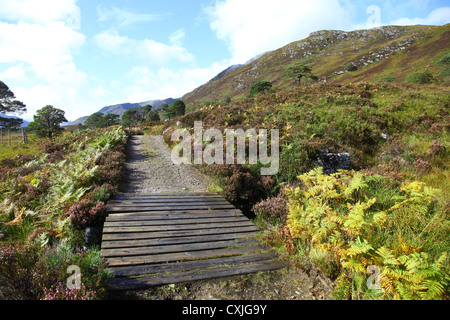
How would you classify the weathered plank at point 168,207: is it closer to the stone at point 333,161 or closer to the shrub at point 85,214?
the shrub at point 85,214

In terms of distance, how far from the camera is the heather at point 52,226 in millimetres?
2682

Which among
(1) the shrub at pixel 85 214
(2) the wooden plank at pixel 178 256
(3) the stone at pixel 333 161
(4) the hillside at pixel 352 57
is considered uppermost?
(4) the hillside at pixel 352 57

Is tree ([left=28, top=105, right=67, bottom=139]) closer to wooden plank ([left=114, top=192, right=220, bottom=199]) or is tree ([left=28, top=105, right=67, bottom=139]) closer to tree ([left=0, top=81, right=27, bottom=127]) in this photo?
tree ([left=0, top=81, right=27, bottom=127])

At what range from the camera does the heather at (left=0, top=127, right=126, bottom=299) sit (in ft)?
8.80

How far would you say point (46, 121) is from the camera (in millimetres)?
46188

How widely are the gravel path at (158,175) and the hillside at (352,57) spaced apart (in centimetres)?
5382

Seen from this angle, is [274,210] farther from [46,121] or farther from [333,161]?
[46,121]

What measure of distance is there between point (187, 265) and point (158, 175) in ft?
20.1

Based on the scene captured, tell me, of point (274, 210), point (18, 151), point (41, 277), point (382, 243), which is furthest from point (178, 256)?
point (18, 151)

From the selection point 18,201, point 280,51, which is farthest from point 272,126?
point 280,51

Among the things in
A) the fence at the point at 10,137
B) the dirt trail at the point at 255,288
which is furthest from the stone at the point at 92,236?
the fence at the point at 10,137

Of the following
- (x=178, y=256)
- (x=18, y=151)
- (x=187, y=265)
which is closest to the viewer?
(x=187, y=265)

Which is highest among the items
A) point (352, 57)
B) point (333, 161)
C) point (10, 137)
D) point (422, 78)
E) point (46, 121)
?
point (352, 57)

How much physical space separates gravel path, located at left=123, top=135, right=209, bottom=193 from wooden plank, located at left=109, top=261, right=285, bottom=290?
450 cm
